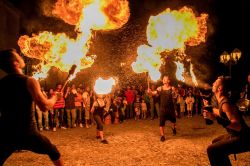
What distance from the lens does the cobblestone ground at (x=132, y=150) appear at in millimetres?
6836

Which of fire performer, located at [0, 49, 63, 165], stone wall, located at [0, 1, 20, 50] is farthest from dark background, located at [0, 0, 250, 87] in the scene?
fire performer, located at [0, 49, 63, 165]

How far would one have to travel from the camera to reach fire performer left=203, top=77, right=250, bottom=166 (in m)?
4.33

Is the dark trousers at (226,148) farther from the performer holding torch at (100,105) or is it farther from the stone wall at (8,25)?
the stone wall at (8,25)

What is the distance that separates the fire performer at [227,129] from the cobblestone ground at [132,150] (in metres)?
2.03

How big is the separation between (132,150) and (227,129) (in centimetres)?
390

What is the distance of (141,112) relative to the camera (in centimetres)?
1556

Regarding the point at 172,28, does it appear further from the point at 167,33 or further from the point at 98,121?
the point at 98,121

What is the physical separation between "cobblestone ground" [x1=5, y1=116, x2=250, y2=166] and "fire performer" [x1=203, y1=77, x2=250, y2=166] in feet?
6.67

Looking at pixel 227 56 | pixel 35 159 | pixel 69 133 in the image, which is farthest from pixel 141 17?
pixel 35 159

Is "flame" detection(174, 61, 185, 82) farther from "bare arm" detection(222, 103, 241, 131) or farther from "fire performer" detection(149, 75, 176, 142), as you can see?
"bare arm" detection(222, 103, 241, 131)

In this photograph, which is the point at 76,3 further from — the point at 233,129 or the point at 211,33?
the point at 211,33

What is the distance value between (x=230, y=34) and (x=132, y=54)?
9.42m

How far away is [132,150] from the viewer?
7973 mm

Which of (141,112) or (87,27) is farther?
(141,112)
